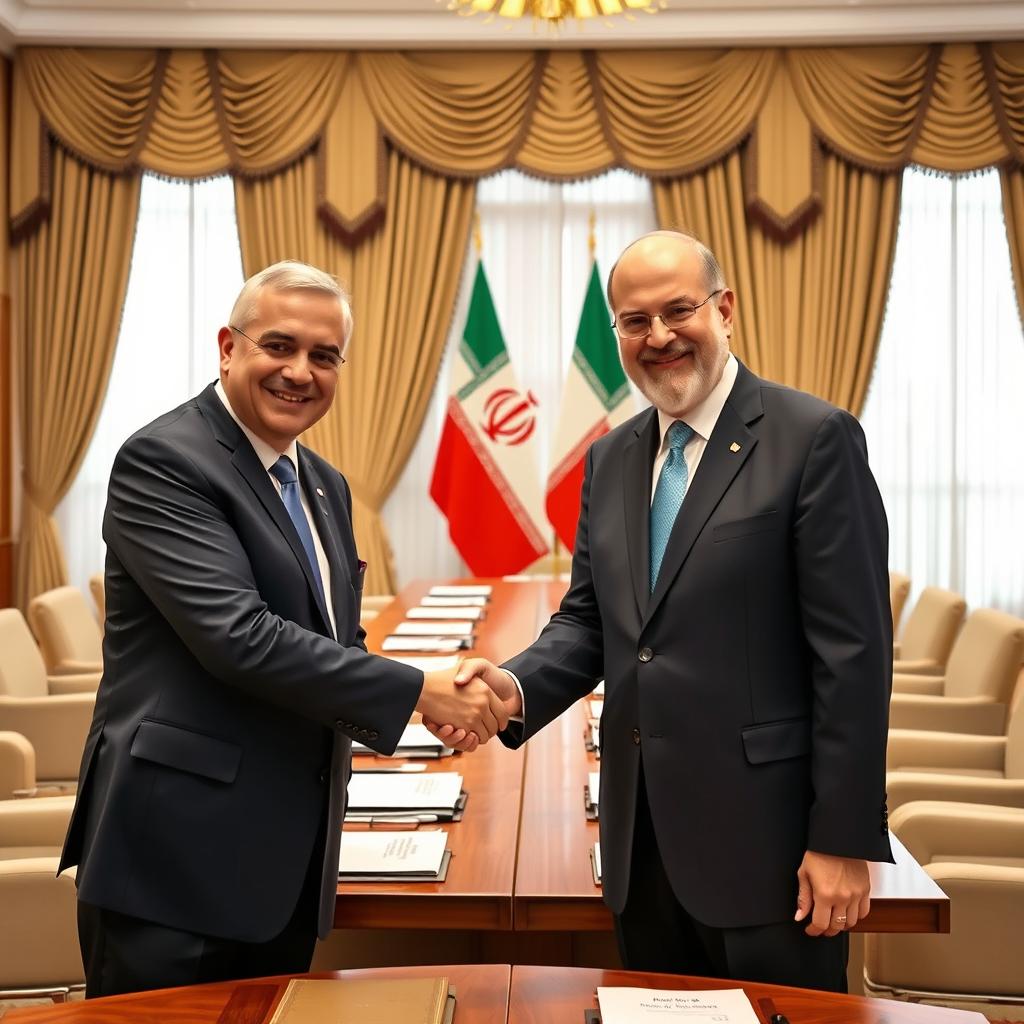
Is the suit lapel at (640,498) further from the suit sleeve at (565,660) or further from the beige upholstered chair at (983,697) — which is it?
the beige upholstered chair at (983,697)

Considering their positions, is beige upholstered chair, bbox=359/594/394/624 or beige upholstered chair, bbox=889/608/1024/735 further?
beige upholstered chair, bbox=359/594/394/624

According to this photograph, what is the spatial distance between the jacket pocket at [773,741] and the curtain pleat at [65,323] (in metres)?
6.33

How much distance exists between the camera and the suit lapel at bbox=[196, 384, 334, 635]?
1996mm

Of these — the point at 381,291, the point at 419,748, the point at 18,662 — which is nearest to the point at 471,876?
the point at 419,748

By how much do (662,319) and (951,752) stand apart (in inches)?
95.7

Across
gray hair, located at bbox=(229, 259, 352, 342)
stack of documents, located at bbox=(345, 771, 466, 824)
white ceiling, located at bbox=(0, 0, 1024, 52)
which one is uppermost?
white ceiling, located at bbox=(0, 0, 1024, 52)

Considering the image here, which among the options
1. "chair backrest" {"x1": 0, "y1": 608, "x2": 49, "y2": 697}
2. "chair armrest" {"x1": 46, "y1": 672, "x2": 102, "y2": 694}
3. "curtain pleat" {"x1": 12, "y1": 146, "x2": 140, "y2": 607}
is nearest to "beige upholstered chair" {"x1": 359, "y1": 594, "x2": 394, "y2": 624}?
"chair armrest" {"x1": 46, "y1": 672, "x2": 102, "y2": 694}

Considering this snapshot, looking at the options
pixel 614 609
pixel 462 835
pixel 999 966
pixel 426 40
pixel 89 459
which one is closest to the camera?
pixel 614 609

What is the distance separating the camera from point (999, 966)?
8.52 feet

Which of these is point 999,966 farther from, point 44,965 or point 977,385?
point 977,385

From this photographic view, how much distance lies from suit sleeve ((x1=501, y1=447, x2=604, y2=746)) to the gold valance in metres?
5.35

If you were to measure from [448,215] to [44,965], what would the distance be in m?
5.51

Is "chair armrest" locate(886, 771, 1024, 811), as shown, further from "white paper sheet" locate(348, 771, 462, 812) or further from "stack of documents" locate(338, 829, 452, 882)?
"stack of documents" locate(338, 829, 452, 882)

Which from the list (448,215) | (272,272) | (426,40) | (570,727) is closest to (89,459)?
(448,215)
